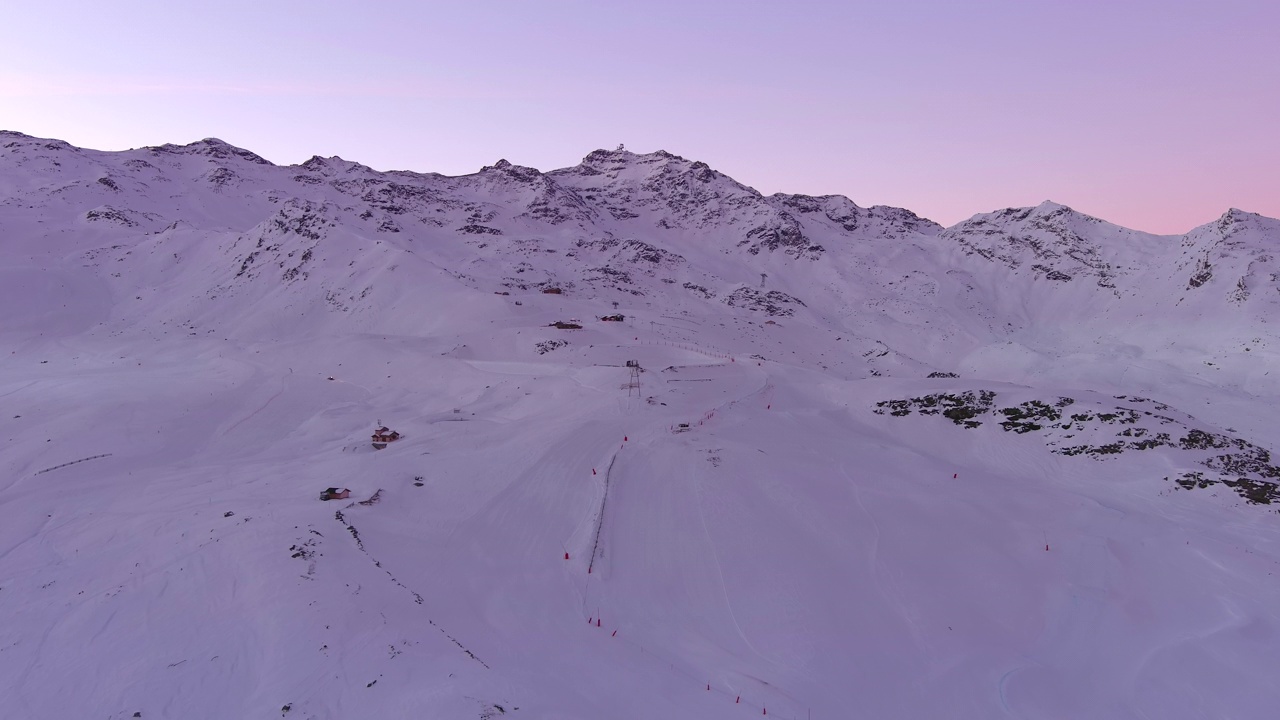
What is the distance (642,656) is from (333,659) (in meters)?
8.19

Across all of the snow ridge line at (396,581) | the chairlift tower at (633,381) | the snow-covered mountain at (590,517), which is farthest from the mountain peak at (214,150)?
the snow ridge line at (396,581)

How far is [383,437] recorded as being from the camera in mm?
36406

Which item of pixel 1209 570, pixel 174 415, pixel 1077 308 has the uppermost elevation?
pixel 1077 308

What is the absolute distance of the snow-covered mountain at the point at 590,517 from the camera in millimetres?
17047

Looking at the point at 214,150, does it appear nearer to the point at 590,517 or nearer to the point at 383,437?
the point at 383,437

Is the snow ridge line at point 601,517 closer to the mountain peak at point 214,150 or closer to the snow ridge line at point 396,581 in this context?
the snow ridge line at point 396,581

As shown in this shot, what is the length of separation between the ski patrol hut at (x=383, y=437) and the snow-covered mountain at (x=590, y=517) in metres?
1.62

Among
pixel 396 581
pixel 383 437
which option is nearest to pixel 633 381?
pixel 383 437

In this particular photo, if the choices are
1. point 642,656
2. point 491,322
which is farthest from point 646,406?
point 491,322

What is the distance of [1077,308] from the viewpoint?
104 meters

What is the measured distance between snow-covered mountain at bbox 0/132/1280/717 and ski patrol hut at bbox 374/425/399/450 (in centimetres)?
162

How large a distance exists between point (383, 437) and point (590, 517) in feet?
53.5

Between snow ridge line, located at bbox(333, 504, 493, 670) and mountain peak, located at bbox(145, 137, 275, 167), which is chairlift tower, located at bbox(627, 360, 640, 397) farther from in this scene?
mountain peak, located at bbox(145, 137, 275, 167)

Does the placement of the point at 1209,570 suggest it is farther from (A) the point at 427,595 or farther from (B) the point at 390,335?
(B) the point at 390,335
